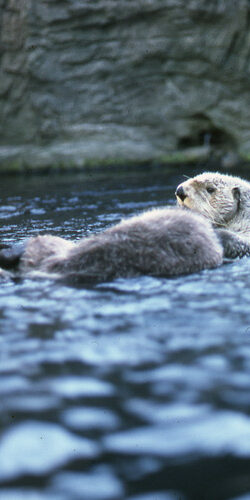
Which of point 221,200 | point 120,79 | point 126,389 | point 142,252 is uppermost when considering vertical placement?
point 126,389

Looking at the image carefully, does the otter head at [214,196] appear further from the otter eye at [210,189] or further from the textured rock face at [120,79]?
the textured rock face at [120,79]

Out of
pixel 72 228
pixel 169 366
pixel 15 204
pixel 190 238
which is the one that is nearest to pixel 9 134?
pixel 15 204

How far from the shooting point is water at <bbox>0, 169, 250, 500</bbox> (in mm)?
1528

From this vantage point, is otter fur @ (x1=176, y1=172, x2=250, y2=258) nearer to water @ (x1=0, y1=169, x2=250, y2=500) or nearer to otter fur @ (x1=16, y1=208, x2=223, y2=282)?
otter fur @ (x1=16, y1=208, x2=223, y2=282)

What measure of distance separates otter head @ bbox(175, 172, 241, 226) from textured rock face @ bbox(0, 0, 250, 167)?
7.95 m

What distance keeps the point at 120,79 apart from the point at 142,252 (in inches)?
403

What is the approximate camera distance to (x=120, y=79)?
42.5 ft

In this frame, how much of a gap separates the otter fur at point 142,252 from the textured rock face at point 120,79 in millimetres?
9138

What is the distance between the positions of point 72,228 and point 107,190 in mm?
3237

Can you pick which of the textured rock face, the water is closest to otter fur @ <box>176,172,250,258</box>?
the water

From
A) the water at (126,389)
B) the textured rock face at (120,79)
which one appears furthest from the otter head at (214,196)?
the textured rock face at (120,79)

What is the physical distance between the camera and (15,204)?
25.9 feet

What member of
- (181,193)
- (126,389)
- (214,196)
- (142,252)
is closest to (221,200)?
(214,196)

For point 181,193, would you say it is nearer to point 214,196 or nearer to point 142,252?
point 214,196
